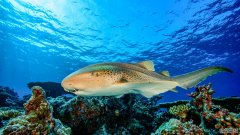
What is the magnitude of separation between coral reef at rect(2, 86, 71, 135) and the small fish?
1779 mm

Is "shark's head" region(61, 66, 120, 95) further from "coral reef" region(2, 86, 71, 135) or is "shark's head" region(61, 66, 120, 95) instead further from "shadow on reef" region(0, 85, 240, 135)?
A: "shadow on reef" region(0, 85, 240, 135)

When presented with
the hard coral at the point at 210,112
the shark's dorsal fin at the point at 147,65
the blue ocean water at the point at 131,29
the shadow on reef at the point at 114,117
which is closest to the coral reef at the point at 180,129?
the shadow on reef at the point at 114,117

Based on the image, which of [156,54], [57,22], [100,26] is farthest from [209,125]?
[156,54]

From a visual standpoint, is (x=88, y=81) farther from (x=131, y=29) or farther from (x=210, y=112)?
(x=131, y=29)

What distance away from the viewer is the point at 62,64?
5175cm

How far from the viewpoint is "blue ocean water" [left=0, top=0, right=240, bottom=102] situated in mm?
23953

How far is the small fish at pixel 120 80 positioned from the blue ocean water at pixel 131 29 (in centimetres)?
2061

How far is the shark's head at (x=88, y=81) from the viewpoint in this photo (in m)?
2.75

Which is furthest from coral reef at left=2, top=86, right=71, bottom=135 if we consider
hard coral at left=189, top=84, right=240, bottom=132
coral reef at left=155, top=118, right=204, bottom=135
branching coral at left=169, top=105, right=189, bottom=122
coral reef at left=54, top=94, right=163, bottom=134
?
hard coral at left=189, top=84, right=240, bottom=132

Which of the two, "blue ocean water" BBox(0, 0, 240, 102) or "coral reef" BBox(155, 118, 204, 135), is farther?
"blue ocean water" BBox(0, 0, 240, 102)

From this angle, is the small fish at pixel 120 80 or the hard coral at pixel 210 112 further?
the hard coral at pixel 210 112

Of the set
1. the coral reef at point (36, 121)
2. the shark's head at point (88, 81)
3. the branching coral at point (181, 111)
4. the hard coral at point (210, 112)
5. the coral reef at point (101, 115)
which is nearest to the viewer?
the shark's head at point (88, 81)

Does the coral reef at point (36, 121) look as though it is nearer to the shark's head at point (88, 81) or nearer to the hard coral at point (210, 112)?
the shark's head at point (88, 81)

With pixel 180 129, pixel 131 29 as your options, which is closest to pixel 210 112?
pixel 180 129
